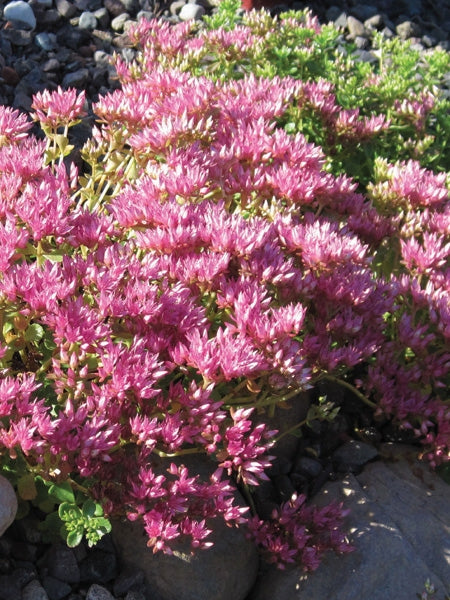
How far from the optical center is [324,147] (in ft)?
14.7

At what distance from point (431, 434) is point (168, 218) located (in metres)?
1.32

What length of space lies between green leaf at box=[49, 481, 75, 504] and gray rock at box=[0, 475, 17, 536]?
0.12 metres

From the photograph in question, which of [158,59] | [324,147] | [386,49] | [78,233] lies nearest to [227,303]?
[78,233]

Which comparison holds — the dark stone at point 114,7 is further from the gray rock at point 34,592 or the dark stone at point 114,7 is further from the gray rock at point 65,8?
the gray rock at point 34,592

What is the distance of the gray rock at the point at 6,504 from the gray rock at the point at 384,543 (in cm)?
98

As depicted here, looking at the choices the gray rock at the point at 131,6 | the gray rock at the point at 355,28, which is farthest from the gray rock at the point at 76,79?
the gray rock at the point at 355,28

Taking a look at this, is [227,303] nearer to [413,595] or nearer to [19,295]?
[19,295]

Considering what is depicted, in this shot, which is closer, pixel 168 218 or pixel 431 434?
pixel 168 218

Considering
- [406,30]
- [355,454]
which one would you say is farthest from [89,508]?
[406,30]

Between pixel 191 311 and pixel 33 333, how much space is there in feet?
1.80

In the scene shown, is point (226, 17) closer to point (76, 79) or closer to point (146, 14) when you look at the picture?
point (76, 79)

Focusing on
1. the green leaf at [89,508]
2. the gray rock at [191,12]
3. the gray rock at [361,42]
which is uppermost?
the gray rock at [361,42]

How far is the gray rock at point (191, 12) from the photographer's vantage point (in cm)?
652

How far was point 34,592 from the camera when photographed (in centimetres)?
246
